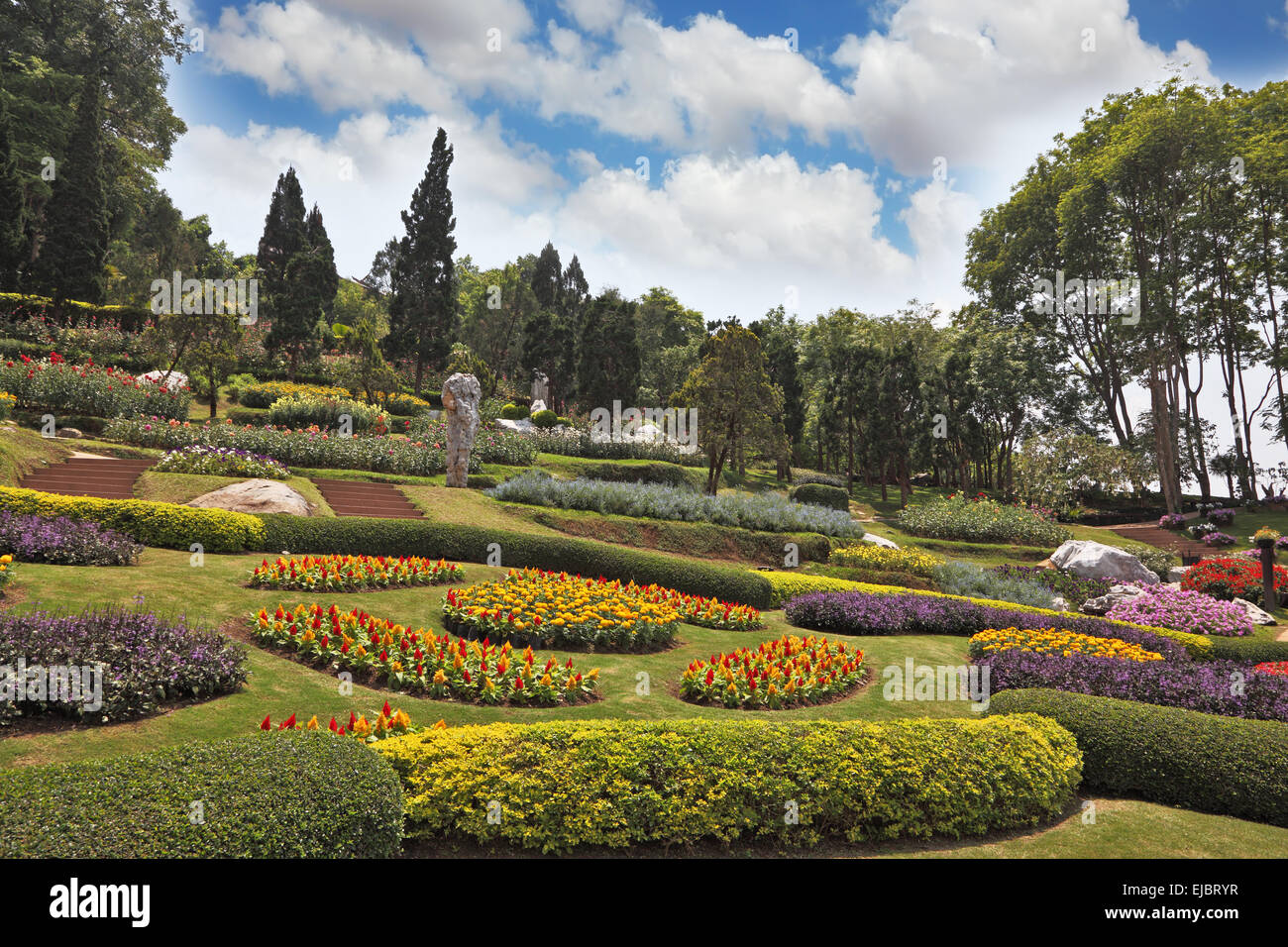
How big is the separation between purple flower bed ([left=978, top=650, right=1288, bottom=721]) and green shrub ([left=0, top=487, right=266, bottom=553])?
38.2ft

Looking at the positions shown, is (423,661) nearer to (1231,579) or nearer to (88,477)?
(88,477)

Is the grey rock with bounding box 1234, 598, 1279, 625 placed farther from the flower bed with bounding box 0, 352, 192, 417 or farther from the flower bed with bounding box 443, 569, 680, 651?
the flower bed with bounding box 0, 352, 192, 417

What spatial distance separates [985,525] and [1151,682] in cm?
1768

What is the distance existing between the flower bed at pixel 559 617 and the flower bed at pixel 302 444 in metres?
12.9

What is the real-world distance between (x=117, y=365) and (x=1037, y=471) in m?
38.4

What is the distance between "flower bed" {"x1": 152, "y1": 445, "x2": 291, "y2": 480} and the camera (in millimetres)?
16766

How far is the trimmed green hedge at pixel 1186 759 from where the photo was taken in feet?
21.9

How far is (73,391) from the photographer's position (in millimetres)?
20672

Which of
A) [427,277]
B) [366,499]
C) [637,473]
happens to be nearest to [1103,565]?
[637,473]

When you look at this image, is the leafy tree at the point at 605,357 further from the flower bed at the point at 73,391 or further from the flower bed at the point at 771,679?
the flower bed at the point at 771,679

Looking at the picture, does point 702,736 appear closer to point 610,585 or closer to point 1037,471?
point 610,585

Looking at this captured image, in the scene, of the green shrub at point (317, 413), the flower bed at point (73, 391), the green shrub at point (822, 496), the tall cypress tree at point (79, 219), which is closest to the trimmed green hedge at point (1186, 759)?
the green shrub at point (822, 496)

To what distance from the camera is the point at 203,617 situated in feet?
27.0
